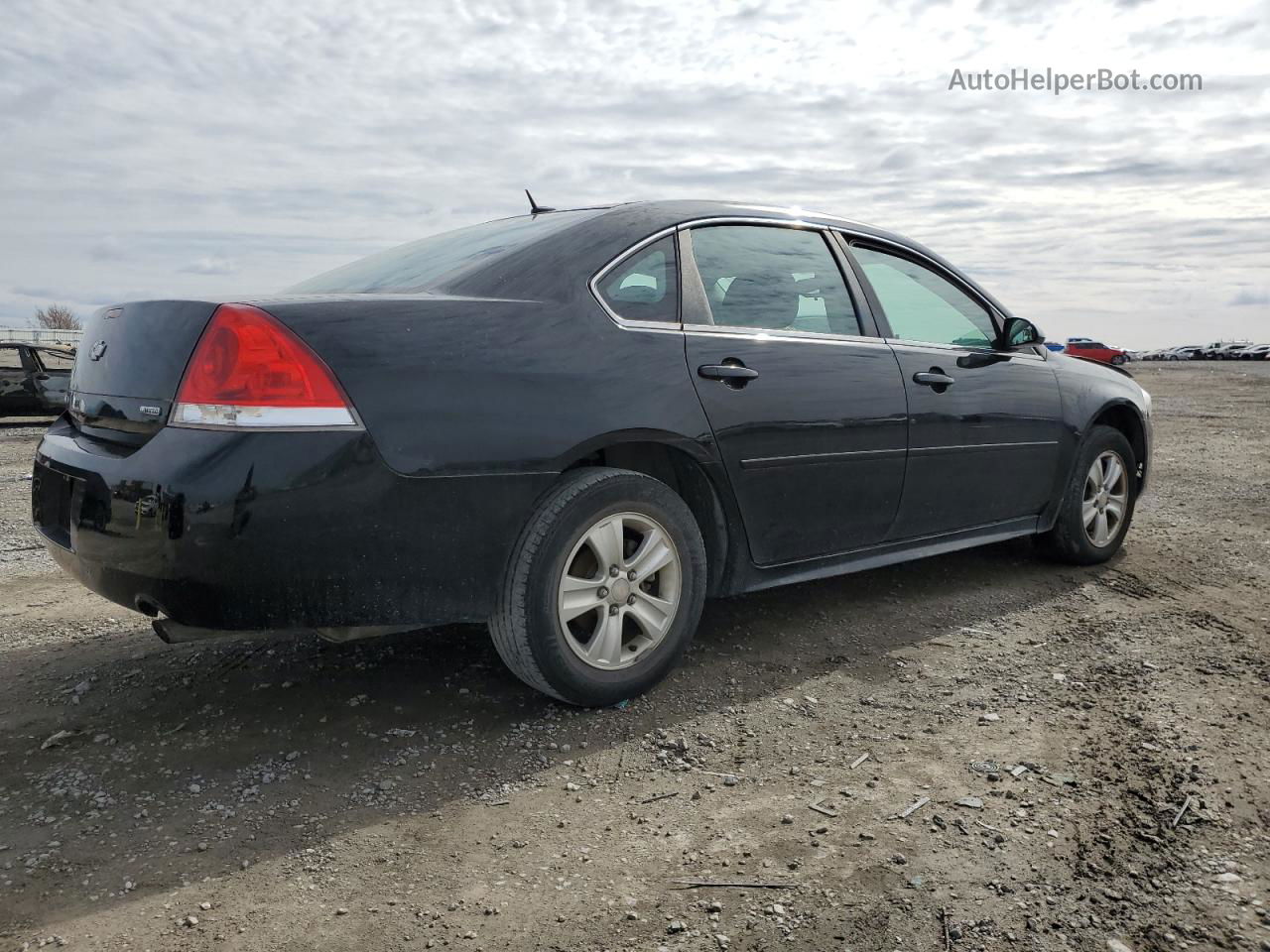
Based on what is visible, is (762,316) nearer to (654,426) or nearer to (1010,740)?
(654,426)

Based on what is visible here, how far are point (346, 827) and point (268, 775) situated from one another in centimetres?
38

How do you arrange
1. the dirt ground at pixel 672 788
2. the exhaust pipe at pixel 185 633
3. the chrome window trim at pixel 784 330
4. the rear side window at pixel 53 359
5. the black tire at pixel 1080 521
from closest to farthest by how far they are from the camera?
the dirt ground at pixel 672 788, the exhaust pipe at pixel 185 633, the chrome window trim at pixel 784 330, the black tire at pixel 1080 521, the rear side window at pixel 53 359

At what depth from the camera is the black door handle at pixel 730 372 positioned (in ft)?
10.9

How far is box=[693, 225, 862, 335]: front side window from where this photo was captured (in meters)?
3.55

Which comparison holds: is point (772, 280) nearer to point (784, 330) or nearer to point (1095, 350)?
point (784, 330)

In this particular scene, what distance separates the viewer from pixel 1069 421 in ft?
16.0

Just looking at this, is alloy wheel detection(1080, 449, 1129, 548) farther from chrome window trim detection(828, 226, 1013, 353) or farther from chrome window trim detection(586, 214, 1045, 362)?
chrome window trim detection(828, 226, 1013, 353)

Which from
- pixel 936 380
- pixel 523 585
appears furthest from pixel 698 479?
pixel 936 380

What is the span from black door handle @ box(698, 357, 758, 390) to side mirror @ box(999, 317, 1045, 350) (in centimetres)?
174

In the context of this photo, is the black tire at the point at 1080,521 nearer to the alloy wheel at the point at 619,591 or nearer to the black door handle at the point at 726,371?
the black door handle at the point at 726,371

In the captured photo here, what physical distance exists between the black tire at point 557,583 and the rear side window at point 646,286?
541mm

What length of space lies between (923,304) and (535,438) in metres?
2.18

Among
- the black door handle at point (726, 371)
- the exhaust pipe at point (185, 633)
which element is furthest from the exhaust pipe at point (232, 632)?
the black door handle at point (726, 371)

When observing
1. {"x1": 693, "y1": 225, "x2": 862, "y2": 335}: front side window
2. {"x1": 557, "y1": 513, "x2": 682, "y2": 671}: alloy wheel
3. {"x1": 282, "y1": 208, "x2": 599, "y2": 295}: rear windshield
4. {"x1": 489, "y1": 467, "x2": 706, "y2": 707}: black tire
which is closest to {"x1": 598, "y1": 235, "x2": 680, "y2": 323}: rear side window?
{"x1": 693, "y1": 225, "x2": 862, "y2": 335}: front side window
